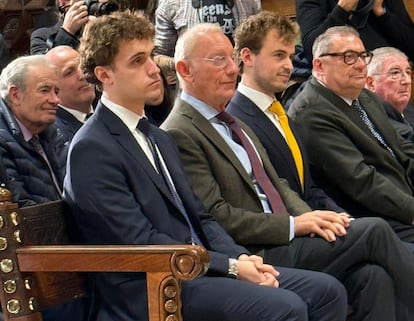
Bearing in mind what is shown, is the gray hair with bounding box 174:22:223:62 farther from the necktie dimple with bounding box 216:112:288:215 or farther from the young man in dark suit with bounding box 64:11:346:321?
the young man in dark suit with bounding box 64:11:346:321

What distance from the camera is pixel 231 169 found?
2729mm

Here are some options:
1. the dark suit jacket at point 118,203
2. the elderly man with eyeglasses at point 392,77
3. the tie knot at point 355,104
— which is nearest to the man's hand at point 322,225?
the dark suit jacket at point 118,203

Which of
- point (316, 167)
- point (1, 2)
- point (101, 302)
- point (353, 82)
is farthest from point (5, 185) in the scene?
point (1, 2)

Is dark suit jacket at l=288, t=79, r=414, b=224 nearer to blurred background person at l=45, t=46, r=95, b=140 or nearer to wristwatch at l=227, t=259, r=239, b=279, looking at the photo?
blurred background person at l=45, t=46, r=95, b=140

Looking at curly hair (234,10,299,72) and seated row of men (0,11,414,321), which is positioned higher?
curly hair (234,10,299,72)

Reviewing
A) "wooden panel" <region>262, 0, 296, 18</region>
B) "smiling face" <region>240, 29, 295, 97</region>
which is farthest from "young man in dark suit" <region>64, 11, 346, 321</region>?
"wooden panel" <region>262, 0, 296, 18</region>

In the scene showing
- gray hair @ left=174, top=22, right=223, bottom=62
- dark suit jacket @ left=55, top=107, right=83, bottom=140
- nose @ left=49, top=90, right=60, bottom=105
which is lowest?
dark suit jacket @ left=55, top=107, right=83, bottom=140

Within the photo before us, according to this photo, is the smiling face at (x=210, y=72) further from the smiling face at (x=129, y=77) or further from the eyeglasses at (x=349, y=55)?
the eyeglasses at (x=349, y=55)

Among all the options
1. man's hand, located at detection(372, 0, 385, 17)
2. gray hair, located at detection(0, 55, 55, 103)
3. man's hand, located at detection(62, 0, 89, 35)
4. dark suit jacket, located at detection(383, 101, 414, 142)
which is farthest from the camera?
man's hand, located at detection(372, 0, 385, 17)

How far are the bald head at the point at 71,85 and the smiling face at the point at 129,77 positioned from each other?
798 mm

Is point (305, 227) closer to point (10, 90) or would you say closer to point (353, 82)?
point (353, 82)

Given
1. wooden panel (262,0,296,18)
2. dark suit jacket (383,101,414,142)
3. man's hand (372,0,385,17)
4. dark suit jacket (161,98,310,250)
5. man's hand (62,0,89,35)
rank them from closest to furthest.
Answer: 1. dark suit jacket (161,98,310,250)
2. dark suit jacket (383,101,414,142)
3. man's hand (62,0,89,35)
4. man's hand (372,0,385,17)
5. wooden panel (262,0,296,18)

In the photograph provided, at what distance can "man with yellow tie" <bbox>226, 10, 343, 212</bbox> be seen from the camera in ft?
10.1

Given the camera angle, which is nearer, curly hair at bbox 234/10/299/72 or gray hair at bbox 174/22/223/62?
gray hair at bbox 174/22/223/62
